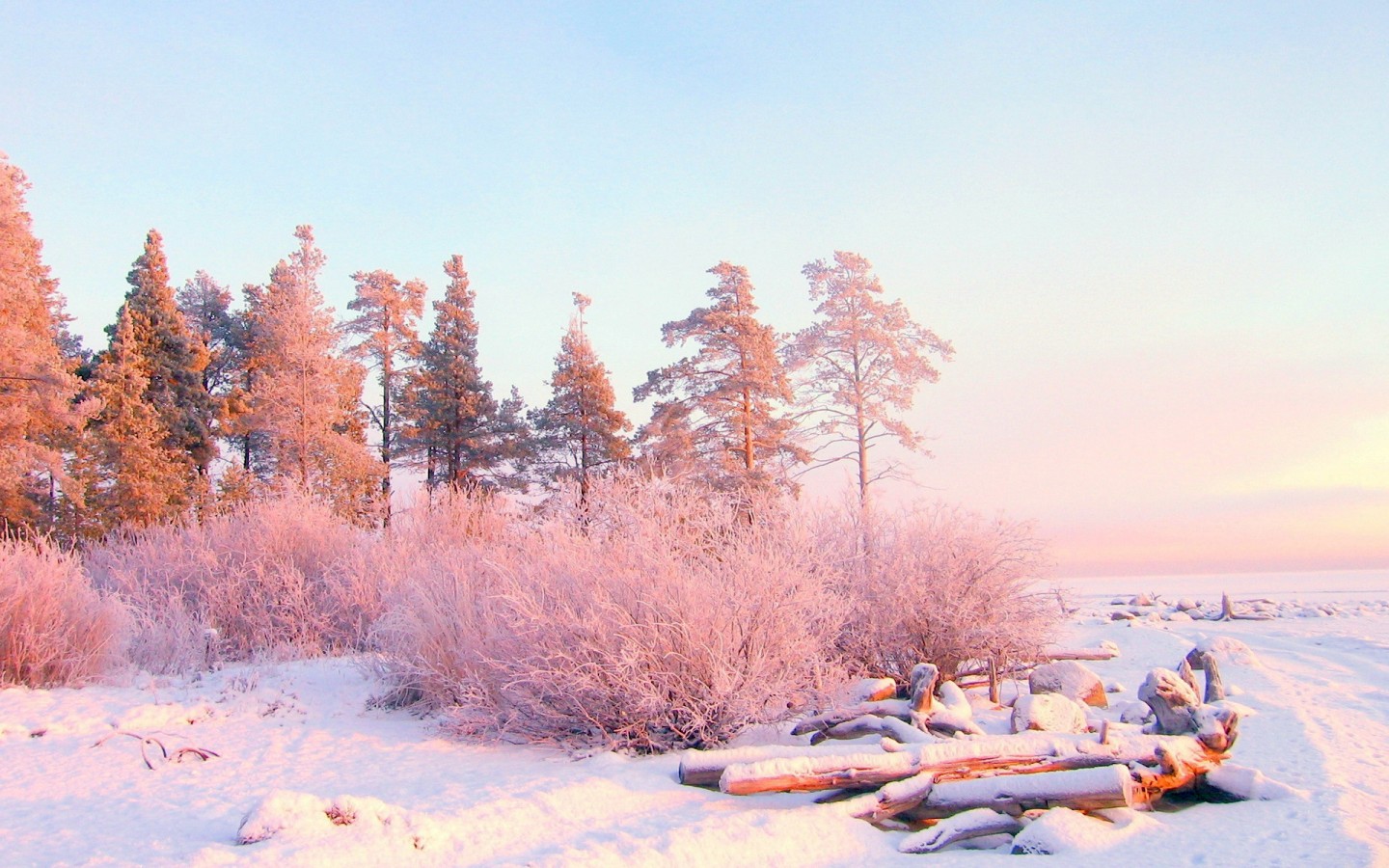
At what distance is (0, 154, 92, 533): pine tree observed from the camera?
2048cm

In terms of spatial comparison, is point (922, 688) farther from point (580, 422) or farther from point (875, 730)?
point (580, 422)

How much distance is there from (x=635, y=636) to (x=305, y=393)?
23.3 meters

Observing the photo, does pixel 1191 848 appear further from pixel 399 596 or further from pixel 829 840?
pixel 399 596

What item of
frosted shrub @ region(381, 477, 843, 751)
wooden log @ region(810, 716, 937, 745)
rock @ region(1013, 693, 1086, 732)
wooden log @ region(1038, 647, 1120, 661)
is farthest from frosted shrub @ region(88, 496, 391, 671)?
wooden log @ region(1038, 647, 1120, 661)

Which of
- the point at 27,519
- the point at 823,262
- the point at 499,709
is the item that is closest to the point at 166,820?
the point at 499,709

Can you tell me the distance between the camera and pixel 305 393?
2680 centimetres

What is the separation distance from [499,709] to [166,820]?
8.52 ft

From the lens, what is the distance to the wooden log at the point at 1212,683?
8961 mm

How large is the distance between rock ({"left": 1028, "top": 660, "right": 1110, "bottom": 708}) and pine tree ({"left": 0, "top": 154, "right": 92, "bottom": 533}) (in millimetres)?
21894

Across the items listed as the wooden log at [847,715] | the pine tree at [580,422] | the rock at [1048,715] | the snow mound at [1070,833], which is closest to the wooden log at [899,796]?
the snow mound at [1070,833]

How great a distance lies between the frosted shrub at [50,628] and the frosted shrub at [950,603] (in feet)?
26.0

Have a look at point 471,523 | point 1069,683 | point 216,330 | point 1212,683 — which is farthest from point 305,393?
point 1212,683

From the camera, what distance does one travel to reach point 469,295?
32.2 meters

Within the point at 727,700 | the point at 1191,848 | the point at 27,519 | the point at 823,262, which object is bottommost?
the point at 1191,848
